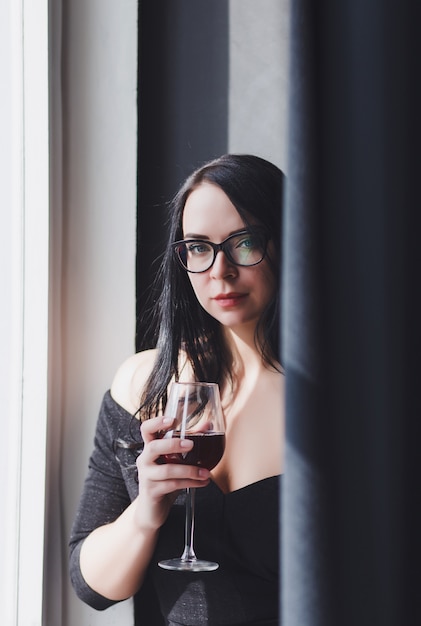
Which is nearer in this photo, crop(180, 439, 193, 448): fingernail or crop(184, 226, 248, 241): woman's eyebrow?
crop(180, 439, 193, 448): fingernail

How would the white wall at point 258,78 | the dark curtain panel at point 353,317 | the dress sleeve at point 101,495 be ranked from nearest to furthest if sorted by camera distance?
the dark curtain panel at point 353,317 → the dress sleeve at point 101,495 → the white wall at point 258,78

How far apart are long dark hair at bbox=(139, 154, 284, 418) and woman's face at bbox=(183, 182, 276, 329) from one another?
0.02 metres

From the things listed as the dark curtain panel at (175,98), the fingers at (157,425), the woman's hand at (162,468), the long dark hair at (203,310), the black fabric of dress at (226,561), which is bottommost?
the black fabric of dress at (226,561)

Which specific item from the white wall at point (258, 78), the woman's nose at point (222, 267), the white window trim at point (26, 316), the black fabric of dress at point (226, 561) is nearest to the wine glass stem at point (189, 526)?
the black fabric of dress at point (226, 561)

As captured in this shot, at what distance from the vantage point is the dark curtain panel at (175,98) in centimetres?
175

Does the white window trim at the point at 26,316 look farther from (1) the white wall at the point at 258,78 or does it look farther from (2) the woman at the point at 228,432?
(1) the white wall at the point at 258,78

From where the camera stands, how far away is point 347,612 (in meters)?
0.63

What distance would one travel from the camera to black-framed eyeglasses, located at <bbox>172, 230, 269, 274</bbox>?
1.28 m

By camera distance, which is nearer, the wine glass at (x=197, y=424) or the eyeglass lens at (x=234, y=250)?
the wine glass at (x=197, y=424)

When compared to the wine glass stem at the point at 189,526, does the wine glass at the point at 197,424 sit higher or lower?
higher

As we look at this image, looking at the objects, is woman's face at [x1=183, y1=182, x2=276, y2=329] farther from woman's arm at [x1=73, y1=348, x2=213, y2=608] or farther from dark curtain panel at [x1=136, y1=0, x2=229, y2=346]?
dark curtain panel at [x1=136, y1=0, x2=229, y2=346]

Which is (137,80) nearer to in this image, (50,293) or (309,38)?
(50,293)

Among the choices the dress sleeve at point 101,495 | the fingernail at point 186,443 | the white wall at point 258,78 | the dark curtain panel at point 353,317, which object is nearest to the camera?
the dark curtain panel at point 353,317

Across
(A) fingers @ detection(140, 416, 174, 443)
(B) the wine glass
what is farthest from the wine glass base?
(A) fingers @ detection(140, 416, 174, 443)
